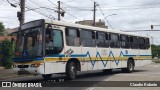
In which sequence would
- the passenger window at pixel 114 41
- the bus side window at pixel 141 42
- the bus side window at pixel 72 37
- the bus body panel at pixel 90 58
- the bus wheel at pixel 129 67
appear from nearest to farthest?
the bus body panel at pixel 90 58, the bus side window at pixel 72 37, the passenger window at pixel 114 41, the bus wheel at pixel 129 67, the bus side window at pixel 141 42

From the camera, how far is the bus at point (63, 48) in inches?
661

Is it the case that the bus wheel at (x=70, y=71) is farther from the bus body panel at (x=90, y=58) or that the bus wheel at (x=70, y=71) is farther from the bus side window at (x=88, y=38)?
the bus side window at (x=88, y=38)

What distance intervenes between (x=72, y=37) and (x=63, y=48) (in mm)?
1252

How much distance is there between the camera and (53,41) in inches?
685

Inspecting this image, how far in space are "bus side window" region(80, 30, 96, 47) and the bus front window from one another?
2359 mm

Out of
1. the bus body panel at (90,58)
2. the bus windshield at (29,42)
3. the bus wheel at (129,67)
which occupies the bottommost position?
the bus wheel at (129,67)

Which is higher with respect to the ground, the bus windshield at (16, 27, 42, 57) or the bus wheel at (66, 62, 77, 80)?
the bus windshield at (16, 27, 42, 57)

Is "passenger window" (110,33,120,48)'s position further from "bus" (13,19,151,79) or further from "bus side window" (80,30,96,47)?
"bus side window" (80,30,96,47)

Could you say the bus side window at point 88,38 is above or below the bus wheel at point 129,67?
above

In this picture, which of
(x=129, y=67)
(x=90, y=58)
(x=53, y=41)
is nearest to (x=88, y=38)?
(x=90, y=58)

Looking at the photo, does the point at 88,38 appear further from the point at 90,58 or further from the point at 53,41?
the point at 53,41

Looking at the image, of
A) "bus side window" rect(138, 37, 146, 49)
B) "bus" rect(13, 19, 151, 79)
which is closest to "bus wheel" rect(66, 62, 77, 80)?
"bus" rect(13, 19, 151, 79)

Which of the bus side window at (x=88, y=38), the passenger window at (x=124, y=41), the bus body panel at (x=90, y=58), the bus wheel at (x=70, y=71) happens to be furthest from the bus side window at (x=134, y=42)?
the bus wheel at (x=70, y=71)

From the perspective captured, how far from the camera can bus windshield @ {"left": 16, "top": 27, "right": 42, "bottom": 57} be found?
55.1 ft
